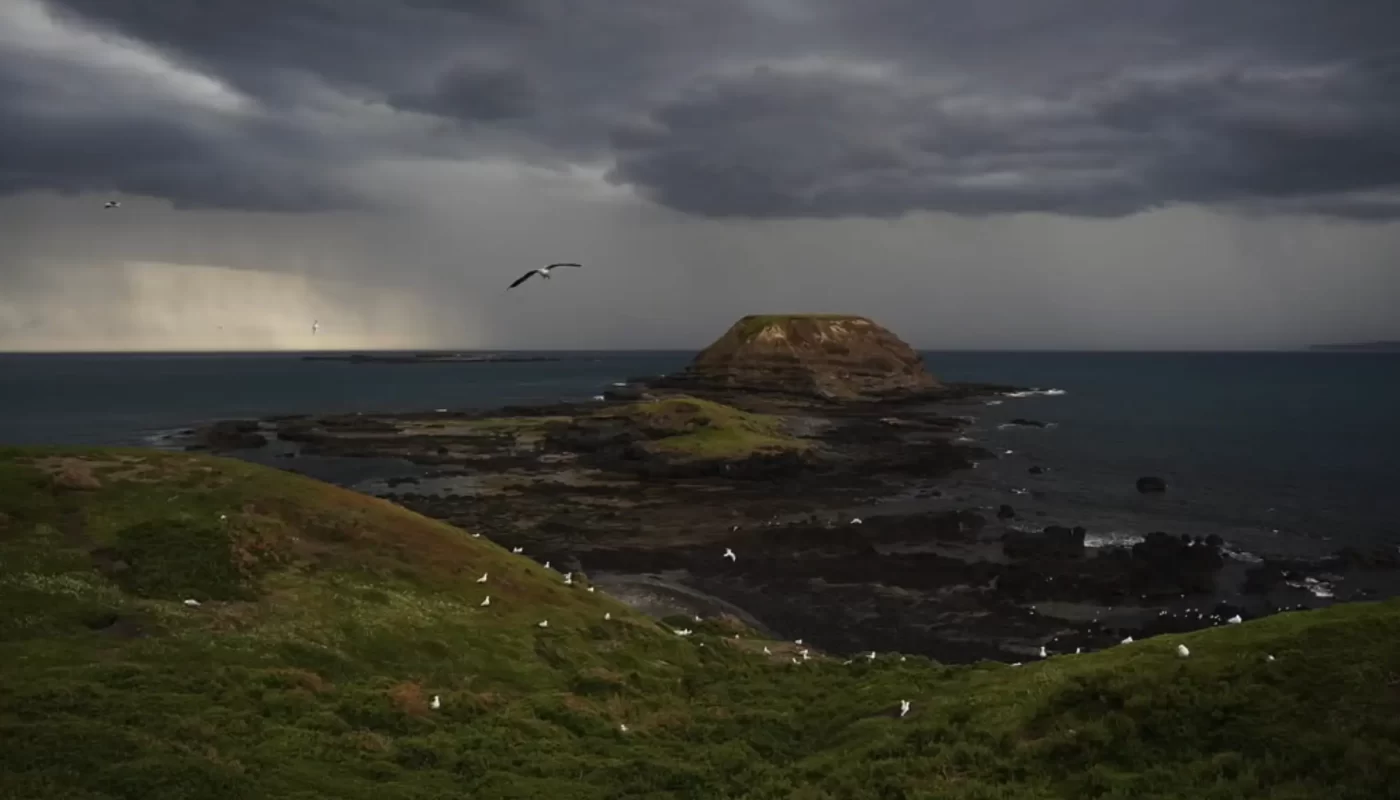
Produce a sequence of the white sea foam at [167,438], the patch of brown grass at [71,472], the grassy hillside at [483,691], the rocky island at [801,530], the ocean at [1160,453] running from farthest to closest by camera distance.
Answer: the white sea foam at [167,438], the ocean at [1160,453], the rocky island at [801,530], the patch of brown grass at [71,472], the grassy hillside at [483,691]

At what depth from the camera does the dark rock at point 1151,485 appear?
83.3 metres

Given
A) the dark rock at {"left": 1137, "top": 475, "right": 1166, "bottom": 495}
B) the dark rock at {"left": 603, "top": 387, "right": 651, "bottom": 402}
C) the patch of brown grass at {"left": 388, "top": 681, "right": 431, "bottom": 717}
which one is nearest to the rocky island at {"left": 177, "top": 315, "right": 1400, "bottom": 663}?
the dark rock at {"left": 1137, "top": 475, "right": 1166, "bottom": 495}

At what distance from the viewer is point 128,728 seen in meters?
17.9

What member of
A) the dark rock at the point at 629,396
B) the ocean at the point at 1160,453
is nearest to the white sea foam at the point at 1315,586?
the ocean at the point at 1160,453

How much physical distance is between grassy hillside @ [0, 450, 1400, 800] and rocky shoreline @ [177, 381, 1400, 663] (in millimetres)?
15643

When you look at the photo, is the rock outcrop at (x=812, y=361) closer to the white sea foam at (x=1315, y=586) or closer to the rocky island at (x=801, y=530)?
the rocky island at (x=801, y=530)

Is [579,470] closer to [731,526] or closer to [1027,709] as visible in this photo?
[731,526]

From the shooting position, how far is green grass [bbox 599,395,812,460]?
93875 millimetres

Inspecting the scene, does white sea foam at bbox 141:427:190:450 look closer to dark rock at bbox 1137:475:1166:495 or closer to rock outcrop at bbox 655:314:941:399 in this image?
rock outcrop at bbox 655:314:941:399

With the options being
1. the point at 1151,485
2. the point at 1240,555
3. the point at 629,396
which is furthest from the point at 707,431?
the point at 629,396

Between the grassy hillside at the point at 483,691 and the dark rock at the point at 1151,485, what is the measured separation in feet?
203

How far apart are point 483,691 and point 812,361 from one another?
154419 mm

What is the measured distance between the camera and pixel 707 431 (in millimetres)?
100562

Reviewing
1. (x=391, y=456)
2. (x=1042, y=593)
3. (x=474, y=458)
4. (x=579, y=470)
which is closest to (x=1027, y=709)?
(x=1042, y=593)
